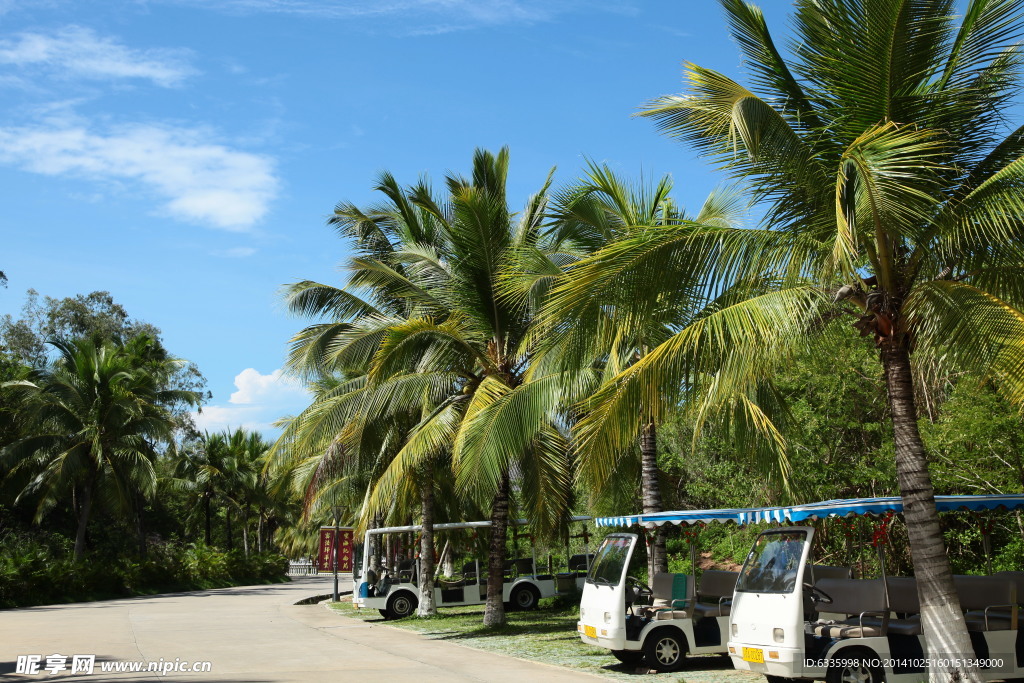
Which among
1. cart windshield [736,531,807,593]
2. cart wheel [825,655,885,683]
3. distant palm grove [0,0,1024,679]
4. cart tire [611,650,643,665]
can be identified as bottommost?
cart tire [611,650,643,665]

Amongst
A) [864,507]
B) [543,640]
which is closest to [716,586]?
[864,507]

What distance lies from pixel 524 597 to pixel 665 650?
10.3m

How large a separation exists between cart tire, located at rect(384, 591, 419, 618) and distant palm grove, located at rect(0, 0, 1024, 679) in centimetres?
71

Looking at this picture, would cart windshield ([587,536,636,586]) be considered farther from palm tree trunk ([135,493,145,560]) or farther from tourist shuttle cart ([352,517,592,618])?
palm tree trunk ([135,493,145,560])

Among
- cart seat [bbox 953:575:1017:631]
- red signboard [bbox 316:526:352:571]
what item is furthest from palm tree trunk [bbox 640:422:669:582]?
red signboard [bbox 316:526:352:571]

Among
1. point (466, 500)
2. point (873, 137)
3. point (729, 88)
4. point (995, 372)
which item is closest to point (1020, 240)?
point (995, 372)

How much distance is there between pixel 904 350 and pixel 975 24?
3155 millimetres

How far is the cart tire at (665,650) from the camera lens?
10.9 meters

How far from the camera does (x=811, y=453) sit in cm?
1748

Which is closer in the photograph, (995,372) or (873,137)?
(873,137)

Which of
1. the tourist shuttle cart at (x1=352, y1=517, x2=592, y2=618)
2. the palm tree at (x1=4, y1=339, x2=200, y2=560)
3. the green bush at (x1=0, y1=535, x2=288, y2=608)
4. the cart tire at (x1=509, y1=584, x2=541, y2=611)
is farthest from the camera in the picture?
the palm tree at (x1=4, y1=339, x2=200, y2=560)

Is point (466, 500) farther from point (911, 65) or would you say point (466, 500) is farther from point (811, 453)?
point (911, 65)

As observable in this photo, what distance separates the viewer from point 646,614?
1137 cm

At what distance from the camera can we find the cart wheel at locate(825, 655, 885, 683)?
8.73 m
